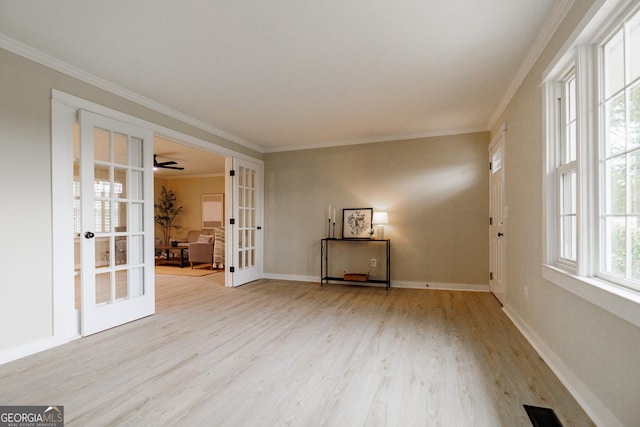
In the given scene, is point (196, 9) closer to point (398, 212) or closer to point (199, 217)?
point (398, 212)

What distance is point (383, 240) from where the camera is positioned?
4.55 metres

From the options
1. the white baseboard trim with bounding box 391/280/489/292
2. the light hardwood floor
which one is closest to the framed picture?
the white baseboard trim with bounding box 391/280/489/292

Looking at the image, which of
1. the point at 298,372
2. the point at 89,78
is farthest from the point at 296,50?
the point at 298,372

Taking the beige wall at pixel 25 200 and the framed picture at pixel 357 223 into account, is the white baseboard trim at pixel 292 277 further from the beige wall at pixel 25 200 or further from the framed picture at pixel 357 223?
the beige wall at pixel 25 200

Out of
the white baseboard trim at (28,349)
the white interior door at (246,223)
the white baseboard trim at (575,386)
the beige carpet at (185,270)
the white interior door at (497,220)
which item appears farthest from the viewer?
the beige carpet at (185,270)

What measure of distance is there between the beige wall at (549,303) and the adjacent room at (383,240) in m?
0.02

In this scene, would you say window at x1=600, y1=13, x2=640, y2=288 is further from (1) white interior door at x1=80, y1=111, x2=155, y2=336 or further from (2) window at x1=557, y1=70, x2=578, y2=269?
(1) white interior door at x1=80, y1=111, x2=155, y2=336

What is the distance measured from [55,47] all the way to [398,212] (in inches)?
170

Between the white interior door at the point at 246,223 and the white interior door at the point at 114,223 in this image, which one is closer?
the white interior door at the point at 114,223

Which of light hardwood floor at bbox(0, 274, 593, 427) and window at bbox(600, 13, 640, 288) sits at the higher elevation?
window at bbox(600, 13, 640, 288)

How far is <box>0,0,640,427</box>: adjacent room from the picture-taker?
1635 mm

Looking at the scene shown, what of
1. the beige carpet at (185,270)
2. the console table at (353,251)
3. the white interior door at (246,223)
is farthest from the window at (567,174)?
the beige carpet at (185,270)

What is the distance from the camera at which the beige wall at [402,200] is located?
14.8 ft

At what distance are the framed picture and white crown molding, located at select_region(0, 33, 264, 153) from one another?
2.47m
